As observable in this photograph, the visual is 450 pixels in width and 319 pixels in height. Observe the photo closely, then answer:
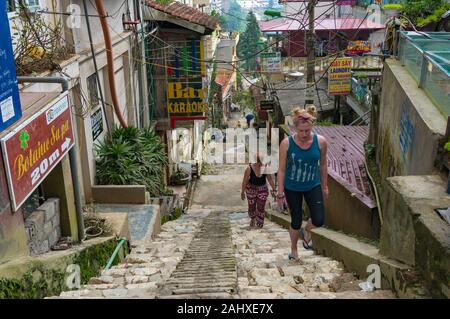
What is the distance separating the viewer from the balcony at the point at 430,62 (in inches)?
237

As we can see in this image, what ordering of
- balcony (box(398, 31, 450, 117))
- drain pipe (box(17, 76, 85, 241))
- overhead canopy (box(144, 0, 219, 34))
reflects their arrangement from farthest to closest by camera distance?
overhead canopy (box(144, 0, 219, 34))
balcony (box(398, 31, 450, 117))
drain pipe (box(17, 76, 85, 241))

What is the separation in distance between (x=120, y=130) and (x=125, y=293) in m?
8.27

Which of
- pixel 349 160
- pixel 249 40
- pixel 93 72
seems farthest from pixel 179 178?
pixel 249 40

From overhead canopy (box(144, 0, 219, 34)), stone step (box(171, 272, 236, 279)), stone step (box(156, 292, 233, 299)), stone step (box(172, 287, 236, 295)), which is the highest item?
overhead canopy (box(144, 0, 219, 34))

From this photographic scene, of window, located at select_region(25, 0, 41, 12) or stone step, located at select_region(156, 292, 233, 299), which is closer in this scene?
stone step, located at select_region(156, 292, 233, 299)

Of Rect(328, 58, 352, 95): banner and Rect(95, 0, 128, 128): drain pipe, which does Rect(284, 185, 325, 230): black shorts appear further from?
Rect(328, 58, 352, 95): banner

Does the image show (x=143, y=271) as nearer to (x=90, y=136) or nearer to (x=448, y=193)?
(x=448, y=193)

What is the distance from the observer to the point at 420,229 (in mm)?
3918

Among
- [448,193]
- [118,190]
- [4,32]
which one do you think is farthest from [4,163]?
[118,190]

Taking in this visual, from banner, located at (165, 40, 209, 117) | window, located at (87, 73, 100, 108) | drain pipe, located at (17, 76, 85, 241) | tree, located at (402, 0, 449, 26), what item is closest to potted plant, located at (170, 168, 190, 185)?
banner, located at (165, 40, 209, 117)

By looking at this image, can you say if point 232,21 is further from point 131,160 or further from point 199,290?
point 199,290

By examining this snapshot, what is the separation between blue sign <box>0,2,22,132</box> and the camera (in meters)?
4.43

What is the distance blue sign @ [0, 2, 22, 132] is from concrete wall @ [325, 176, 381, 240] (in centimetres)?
537

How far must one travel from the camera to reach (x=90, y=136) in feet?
36.3
